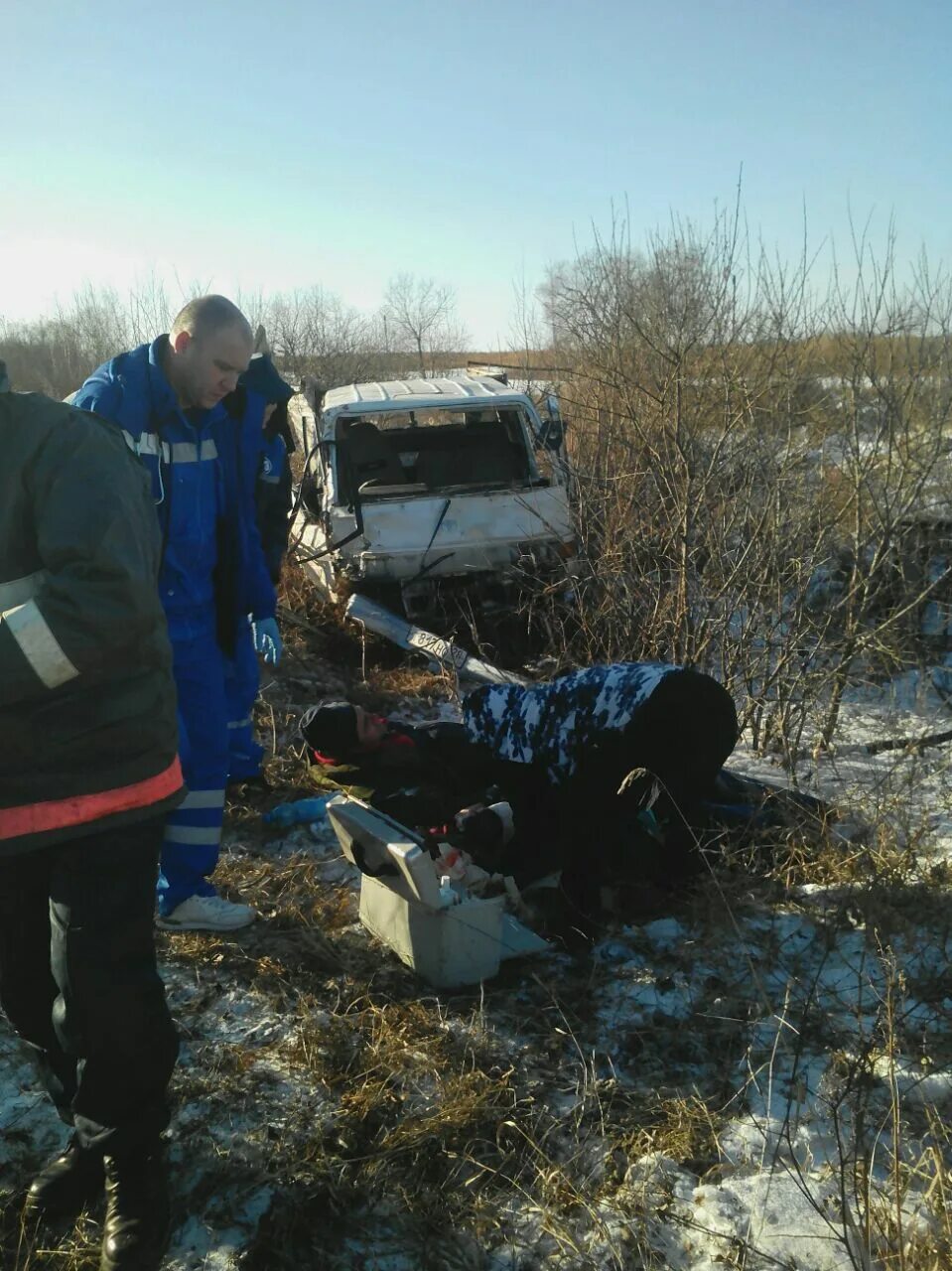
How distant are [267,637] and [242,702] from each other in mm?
267

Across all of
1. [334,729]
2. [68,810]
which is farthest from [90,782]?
[334,729]

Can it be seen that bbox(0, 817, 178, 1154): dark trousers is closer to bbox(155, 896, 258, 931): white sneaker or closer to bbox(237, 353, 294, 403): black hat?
bbox(155, 896, 258, 931): white sneaker

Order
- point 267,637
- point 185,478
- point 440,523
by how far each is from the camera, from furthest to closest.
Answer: point 440,523 < point 267,637 < point 185,478

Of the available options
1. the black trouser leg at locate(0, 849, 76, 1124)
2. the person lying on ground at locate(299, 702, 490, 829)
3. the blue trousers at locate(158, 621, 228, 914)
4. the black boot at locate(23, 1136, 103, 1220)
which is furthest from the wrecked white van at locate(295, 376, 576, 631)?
the black boot at locate(23, 1136, 103, 1220)

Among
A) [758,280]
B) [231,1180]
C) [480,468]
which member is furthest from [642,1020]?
[480,468]

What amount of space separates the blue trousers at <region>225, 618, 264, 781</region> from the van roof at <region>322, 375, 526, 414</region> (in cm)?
305

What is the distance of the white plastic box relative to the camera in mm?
2562

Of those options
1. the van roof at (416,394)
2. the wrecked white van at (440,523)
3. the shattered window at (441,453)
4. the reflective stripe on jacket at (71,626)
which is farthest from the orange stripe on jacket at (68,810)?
the shattered window at (441,453)

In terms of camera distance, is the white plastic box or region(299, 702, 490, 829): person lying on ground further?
region(299, 702, 490, 829): person lying on ground

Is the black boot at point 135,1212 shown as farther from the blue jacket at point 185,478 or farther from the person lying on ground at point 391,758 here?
the person lying on ground at point 391,758

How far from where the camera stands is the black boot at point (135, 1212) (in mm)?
1784

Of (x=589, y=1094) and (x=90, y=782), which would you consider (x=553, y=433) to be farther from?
(x=90, y=782)

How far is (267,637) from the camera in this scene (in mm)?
3691

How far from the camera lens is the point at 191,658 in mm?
2977
